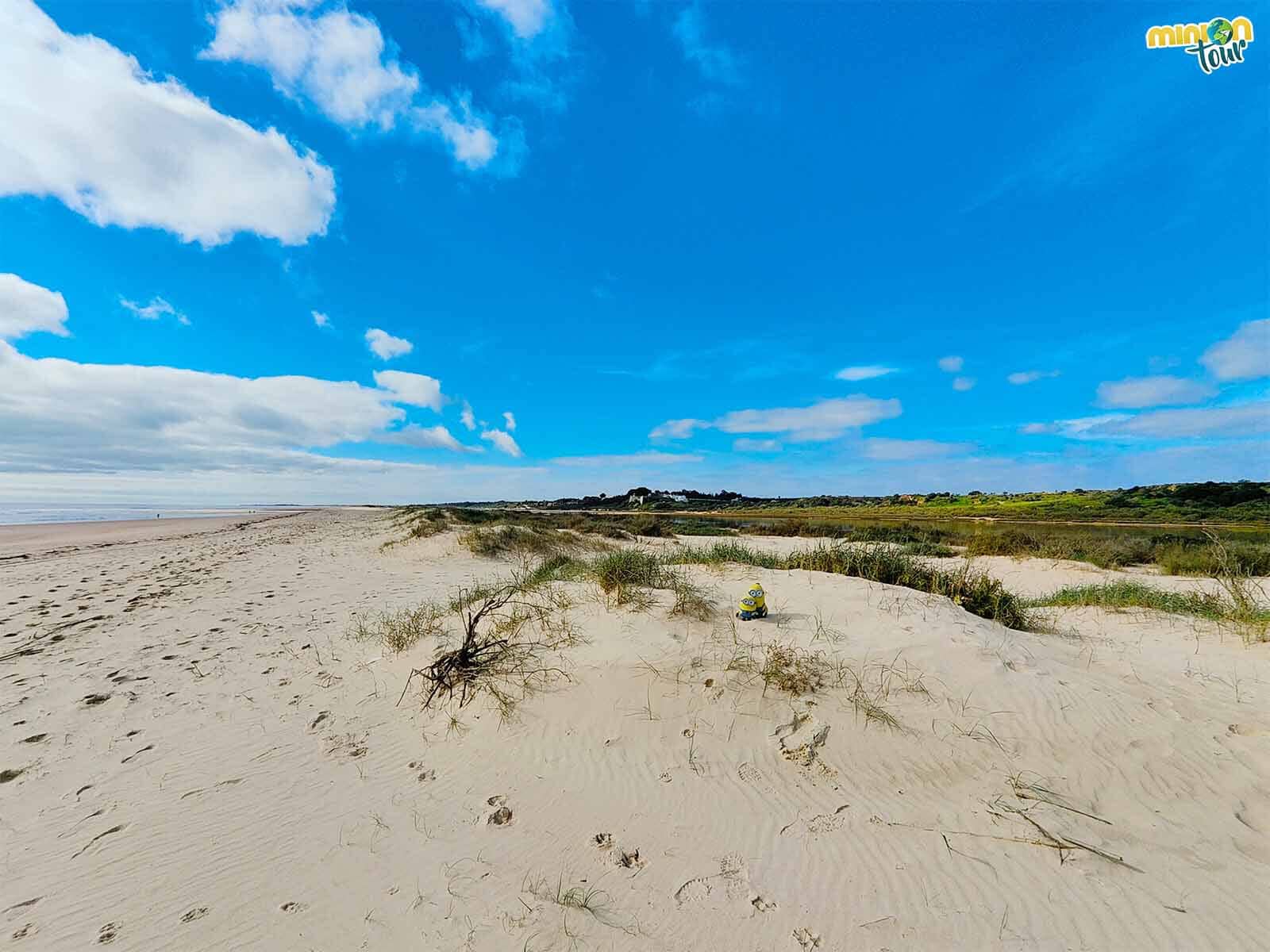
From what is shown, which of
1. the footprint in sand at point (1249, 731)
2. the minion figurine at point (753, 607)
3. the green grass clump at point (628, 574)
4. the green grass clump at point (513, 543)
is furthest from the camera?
the green grass clump at point (513, 543)

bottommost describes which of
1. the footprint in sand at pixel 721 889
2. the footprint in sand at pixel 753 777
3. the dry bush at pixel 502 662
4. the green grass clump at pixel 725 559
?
the footprint in sand at pixel 721 889

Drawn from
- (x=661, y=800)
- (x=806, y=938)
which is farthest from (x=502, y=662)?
(x=806, y=938)

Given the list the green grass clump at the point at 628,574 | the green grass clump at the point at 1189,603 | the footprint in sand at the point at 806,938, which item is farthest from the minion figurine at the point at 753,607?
the green grass clump at the point at 1189,603

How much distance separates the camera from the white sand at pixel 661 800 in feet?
7.91

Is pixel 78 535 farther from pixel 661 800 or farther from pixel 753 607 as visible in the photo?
pixel 661 800

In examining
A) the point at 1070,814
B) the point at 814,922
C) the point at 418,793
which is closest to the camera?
the point at 814,922

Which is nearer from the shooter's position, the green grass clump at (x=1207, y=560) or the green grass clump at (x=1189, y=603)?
the green grass clump at (x=1189, y=603)

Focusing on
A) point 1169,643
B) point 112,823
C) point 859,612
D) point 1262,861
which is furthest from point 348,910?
point 1169,643

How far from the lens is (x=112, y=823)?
125 inches

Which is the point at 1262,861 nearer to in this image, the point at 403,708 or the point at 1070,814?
the point at 1070,814

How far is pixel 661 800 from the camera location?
327 cm

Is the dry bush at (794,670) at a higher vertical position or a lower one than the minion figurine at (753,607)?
lower

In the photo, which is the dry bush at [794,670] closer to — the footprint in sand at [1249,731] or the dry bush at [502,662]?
the dry bush at [502,662]

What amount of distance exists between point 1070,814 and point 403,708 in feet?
17.1
